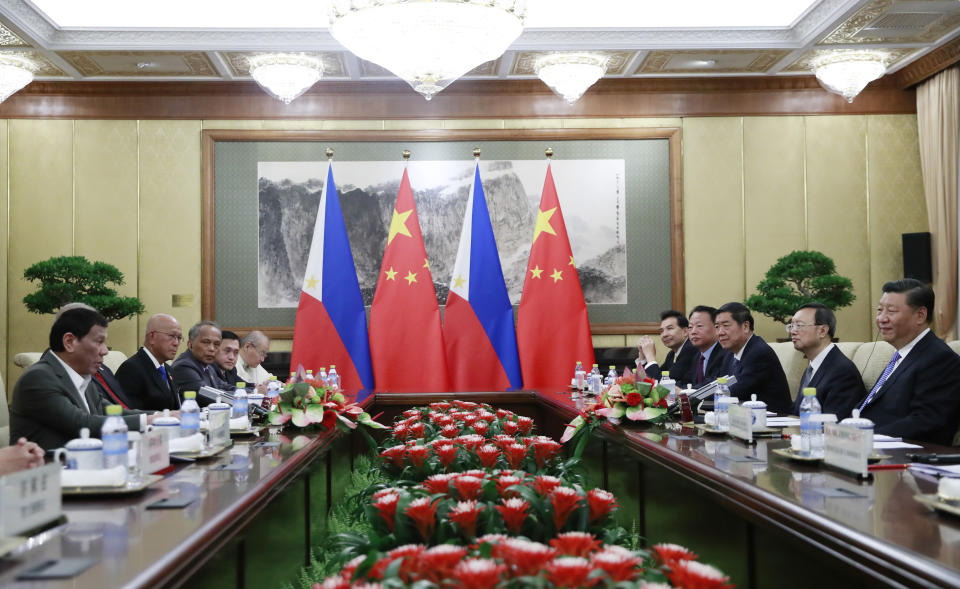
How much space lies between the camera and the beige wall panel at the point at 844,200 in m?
7.40

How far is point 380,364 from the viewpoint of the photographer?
635 cm

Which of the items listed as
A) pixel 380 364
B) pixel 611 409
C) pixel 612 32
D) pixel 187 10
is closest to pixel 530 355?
pixel 380 364

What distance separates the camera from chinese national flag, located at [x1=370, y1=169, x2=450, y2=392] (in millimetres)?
6301

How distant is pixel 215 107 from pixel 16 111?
67.5 inches

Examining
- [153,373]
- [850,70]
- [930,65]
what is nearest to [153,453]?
[153,373]

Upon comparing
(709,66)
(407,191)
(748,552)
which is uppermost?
(709,66)

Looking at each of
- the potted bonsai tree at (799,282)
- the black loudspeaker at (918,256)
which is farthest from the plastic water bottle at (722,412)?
the black loudspeaker at (918,256)

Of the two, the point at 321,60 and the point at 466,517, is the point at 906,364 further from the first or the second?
the point at 321,60

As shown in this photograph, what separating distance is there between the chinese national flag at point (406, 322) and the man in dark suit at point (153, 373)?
7.65 feet

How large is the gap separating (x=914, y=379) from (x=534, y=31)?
166 inches

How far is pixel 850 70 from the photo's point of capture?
6418 millimetres

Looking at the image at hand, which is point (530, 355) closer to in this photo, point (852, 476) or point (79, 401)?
point (79, 401)

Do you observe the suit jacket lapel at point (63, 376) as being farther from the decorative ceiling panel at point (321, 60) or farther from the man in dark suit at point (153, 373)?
the decorative ceiling panel at point (321, 60)

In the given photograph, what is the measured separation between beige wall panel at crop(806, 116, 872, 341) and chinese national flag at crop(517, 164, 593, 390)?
2.43m
